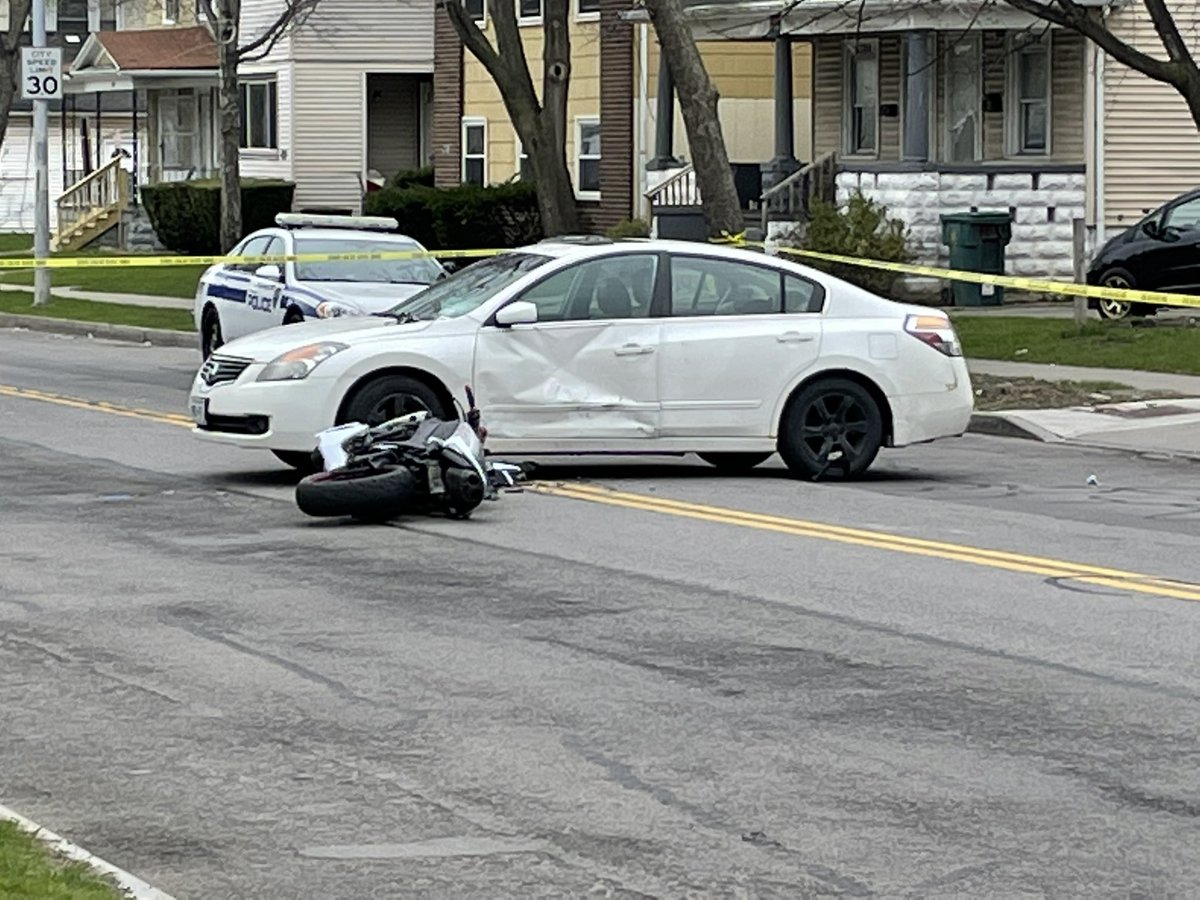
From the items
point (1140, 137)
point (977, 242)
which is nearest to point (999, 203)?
point (977, 242)

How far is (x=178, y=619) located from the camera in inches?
391

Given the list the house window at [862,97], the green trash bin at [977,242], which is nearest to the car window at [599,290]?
the green trash bin at [977,242]

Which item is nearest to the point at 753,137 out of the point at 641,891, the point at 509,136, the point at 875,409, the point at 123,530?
the point at 509,136

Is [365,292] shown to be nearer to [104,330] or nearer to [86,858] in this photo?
[104,330]

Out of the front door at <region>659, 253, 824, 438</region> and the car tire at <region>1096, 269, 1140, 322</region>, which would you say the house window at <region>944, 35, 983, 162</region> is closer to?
the car tire at <region>1096, 269, 1140, 322</region>

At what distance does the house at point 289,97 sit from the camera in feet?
171

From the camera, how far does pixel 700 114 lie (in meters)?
26.2

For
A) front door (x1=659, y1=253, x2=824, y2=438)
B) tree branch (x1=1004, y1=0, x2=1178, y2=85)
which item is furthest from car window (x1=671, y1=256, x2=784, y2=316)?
tree branch (x1=1004, y1=0, x2=1178, y2=85)

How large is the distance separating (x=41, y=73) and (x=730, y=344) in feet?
72.8

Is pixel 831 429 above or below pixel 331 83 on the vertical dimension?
below

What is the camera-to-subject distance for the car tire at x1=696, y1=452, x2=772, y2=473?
15.8m

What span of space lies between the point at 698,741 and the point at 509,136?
3884cm

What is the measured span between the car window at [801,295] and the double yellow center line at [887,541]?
6.00 ft

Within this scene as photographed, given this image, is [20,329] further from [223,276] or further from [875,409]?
[875,409]
